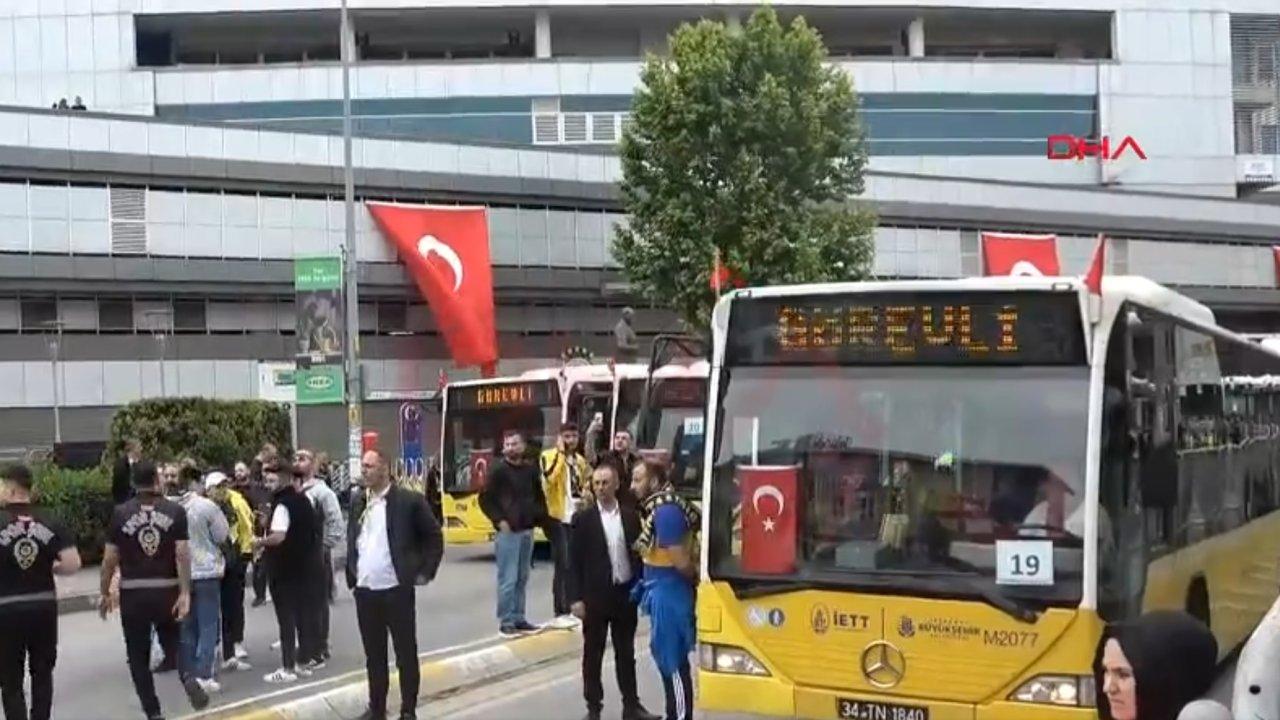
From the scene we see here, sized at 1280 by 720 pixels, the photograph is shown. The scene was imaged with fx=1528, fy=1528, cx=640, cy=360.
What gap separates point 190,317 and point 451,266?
6063 millimetres

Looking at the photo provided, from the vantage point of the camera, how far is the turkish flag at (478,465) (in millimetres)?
23172

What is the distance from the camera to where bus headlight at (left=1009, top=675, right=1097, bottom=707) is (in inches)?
276

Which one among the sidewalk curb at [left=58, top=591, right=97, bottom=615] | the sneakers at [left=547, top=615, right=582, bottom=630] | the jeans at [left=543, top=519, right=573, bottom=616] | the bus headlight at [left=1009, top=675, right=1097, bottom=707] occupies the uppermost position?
the bus headlight at [left=1009, top=675, right=1097, bottom=707]

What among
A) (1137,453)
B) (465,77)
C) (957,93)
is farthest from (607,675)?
(957,93)

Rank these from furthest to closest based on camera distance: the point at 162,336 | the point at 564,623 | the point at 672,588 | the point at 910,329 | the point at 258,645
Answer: the point at 162,336 → the point at 258,645 → the point at 564,623 → the point at 672,588 → the point at 910,329

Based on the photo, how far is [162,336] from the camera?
33219mm

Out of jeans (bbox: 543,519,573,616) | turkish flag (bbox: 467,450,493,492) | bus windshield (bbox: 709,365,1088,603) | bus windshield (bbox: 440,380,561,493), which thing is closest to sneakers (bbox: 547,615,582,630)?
jeans (bbox: 543,519,573,616)

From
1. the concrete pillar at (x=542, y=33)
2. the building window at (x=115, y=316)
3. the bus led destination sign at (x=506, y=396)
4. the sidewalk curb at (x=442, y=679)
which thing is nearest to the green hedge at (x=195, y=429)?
the bus led destination sign at (x=506, y=396)

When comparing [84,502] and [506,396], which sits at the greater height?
[506,396]

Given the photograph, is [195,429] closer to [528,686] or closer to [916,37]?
[528,686]

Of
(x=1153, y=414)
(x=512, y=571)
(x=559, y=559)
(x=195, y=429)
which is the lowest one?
(x=559, y=559)

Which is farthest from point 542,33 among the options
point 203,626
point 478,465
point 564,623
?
point 203,626

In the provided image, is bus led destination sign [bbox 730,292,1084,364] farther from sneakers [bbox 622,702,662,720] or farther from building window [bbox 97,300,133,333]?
building window [bbox 97,300,133,333]

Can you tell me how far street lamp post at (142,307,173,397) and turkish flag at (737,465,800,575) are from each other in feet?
90.7
